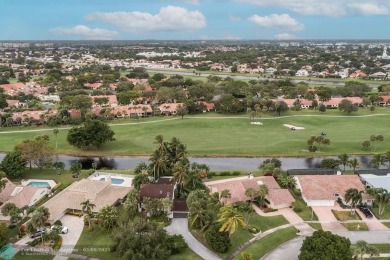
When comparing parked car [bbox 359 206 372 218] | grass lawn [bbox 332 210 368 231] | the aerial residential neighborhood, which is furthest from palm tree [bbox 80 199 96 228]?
parked car [bbox 359 206 372 218]

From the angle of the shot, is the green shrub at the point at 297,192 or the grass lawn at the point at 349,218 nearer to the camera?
the grass lawn at the point at 349,218

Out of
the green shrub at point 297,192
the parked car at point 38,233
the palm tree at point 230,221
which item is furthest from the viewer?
the green shrub at point 297,192

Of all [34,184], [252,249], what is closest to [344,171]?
[252,249]

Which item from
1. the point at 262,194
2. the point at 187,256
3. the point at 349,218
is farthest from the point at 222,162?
the point at 187,256

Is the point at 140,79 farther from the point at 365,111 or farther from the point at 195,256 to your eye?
the point at 195,256

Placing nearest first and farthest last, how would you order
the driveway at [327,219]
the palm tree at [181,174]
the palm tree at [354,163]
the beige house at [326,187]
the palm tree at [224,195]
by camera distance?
the driveway at [327,219], the palm tree at [224,195], the beige house at [326,187], the palm tree at [181,174], the palm tree at [354,163]

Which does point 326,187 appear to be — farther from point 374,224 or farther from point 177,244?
point 177,244

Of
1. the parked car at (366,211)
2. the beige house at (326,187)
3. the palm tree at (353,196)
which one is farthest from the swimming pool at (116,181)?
the parked car at (366,211)

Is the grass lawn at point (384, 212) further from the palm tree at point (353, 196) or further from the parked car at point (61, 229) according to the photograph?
the parked car at point (61, 229)
